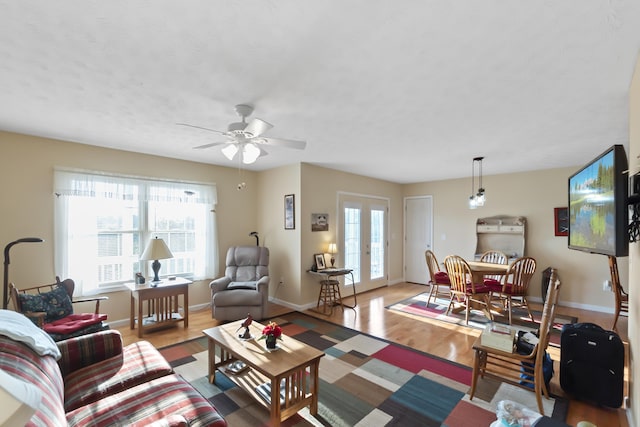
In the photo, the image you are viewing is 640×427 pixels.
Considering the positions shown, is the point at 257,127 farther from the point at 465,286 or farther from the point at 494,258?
the point at 494,258

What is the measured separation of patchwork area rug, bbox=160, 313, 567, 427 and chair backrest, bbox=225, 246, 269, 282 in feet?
4.63

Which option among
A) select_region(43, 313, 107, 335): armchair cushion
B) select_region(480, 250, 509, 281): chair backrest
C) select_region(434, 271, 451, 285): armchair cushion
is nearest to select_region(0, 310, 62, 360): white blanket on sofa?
select_region(43, 313, 107, 335): armchair cushion

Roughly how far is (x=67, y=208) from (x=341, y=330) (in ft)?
12.1

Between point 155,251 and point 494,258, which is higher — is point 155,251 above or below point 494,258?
above

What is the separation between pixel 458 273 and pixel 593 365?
2021 mm

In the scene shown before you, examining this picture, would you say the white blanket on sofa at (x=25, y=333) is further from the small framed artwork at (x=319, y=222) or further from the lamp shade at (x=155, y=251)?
the small framed artwork at (x=319, y=222)

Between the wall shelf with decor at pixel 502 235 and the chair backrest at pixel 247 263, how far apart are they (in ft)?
13.2

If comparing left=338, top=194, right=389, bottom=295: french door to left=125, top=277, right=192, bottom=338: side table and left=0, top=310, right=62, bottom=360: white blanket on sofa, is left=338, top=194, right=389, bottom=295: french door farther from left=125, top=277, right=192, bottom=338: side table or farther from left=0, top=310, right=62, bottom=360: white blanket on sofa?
left=0, top=310, right=62, bottom=360: white blanket on sofa

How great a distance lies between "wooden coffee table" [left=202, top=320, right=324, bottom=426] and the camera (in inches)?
79.0

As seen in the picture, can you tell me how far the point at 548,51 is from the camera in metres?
1.71

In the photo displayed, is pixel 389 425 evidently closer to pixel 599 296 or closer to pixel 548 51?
pixel 548 51

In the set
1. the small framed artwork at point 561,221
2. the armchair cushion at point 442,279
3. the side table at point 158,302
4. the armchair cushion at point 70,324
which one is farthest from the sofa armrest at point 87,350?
the small framed artwork at point 561,221

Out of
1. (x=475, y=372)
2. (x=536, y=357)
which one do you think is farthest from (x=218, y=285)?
(x=536, y=357)

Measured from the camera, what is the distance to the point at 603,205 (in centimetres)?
Answer: 172
